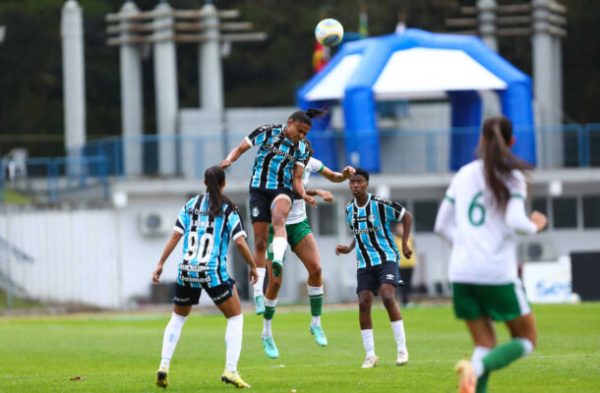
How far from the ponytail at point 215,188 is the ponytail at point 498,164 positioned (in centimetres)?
328

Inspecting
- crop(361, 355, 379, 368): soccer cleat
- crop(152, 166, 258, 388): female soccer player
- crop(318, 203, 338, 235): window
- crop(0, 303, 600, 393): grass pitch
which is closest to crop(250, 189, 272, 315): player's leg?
crop(0, 303, 600, 393): grass pitch

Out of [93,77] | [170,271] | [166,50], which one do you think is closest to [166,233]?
[170,271]

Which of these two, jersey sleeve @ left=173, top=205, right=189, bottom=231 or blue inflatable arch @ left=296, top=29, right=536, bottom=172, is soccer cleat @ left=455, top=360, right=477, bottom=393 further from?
blue inflatable arch @ left=296, top=29, right=536, bottom=172

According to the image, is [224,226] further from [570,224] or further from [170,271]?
[570,224]

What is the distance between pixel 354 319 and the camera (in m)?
31.2

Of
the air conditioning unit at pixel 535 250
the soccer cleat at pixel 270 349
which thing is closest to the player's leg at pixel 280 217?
the soccer cleat at pixel 270 349

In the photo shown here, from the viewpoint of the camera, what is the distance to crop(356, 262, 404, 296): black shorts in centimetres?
1708

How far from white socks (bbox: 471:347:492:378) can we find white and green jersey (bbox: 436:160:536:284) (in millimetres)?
556

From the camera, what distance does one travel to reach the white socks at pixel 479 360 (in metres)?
10.9

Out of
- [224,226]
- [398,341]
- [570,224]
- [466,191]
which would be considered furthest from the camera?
[570,224]

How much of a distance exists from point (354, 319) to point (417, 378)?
1639 centimetres

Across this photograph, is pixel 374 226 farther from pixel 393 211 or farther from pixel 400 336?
pixel 400 336

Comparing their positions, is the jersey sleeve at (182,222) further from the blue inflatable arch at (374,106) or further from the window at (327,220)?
the window at (327,220)

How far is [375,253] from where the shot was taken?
17125mm
